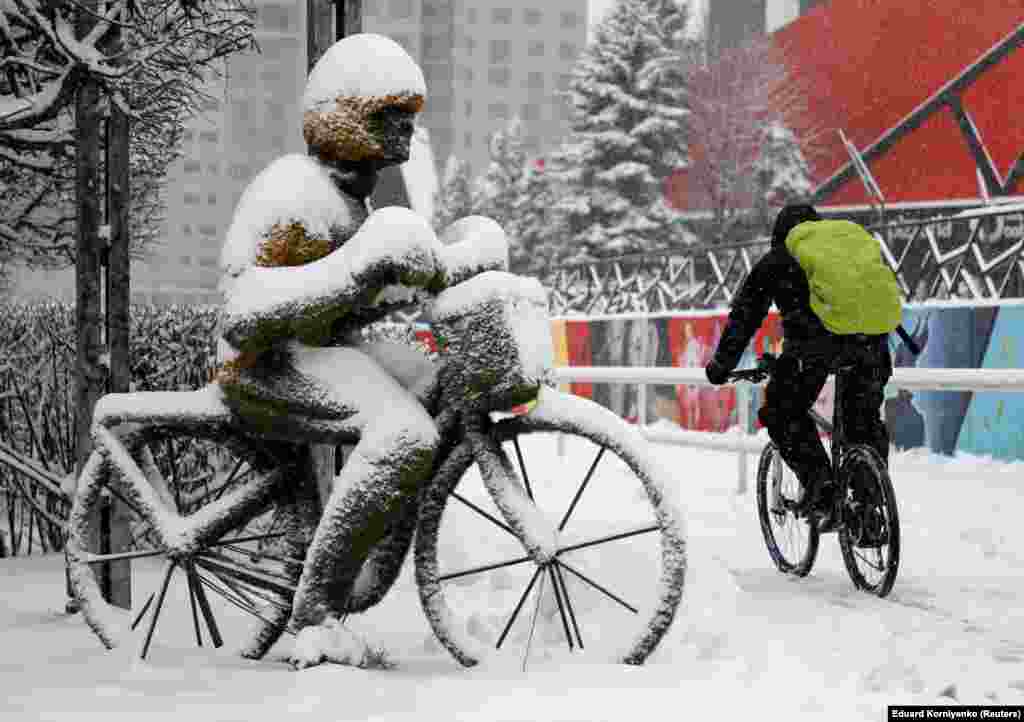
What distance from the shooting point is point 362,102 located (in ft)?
15.1

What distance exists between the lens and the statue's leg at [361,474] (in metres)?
4.33

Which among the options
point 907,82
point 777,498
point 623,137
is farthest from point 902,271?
point 623,137

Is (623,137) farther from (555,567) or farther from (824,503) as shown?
(555,567)

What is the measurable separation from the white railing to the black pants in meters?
1.58

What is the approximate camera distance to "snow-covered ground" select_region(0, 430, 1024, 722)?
156 inches

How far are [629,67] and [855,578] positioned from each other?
34.5 meters

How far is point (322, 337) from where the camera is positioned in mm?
4531

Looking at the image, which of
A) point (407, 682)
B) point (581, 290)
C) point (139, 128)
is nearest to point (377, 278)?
point (407, 682)

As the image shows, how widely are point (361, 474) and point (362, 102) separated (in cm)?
123

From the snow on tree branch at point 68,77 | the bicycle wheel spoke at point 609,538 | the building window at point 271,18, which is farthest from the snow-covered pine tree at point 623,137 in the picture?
the bicycle wheel spoke at point 609,538

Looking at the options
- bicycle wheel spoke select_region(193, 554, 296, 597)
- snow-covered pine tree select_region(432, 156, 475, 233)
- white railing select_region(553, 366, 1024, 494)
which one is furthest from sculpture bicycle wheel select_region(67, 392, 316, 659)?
snow-covered pine tree select_region(432, 156, 475, 233)

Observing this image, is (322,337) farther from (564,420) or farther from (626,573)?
(626,573)

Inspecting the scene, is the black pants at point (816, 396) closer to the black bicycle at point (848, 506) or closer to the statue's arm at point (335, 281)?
the black bicycle at point (848, 506)

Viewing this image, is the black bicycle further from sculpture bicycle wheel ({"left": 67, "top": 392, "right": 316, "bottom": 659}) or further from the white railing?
sculpture bicycle wheel ({"left": 67, "top": 392, "right": 316, "bottom": 659})
